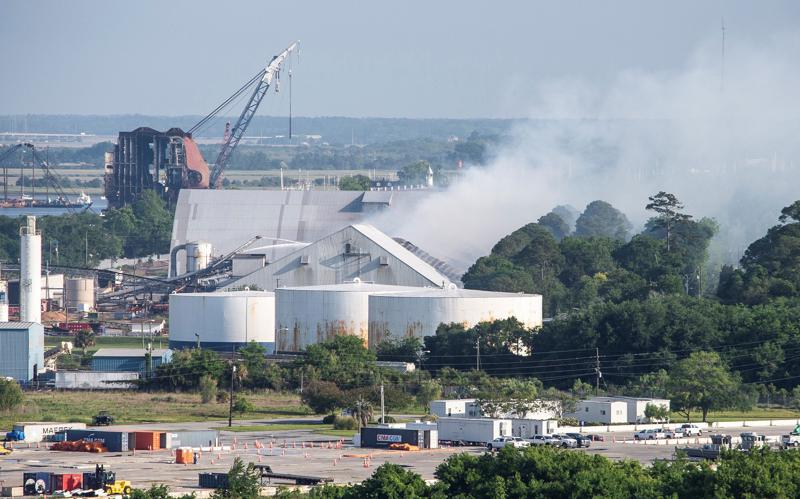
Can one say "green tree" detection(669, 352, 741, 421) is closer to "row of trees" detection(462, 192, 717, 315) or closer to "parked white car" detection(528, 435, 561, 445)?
"parked white car" detection(528, 435, 561, 445)

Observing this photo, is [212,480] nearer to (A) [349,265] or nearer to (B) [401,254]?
(A) [349,265]

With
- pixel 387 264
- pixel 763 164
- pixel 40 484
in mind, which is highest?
pixel 763 164

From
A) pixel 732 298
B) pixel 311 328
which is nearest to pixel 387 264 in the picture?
pixel 311 328

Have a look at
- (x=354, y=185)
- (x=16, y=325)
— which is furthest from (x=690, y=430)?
(x=354, y=185)

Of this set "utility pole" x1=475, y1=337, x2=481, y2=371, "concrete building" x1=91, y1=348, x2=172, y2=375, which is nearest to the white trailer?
"utility pole" x1=475, y1=337, x2=481, y2=371

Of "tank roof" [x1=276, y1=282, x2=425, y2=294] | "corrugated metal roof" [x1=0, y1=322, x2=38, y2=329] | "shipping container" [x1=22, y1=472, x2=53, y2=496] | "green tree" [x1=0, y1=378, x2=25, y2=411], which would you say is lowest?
"shipping container" [x1=22, y1=472, x2=53, y2=496]

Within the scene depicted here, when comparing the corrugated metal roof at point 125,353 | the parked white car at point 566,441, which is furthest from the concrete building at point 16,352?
the parked white car at point 566,441

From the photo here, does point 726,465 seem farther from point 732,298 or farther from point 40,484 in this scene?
point 732,298
